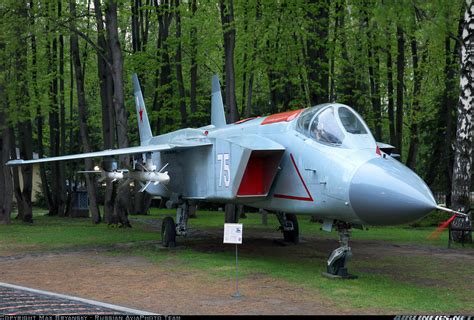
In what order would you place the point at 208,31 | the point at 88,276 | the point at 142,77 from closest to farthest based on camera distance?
the point at 88,276
the point at 208,31
the point at 142,77

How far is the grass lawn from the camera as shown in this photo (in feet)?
29.3

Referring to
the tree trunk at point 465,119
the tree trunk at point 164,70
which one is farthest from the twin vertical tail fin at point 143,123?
the tree trunk at point 465,119

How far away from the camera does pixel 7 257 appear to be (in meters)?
14.3

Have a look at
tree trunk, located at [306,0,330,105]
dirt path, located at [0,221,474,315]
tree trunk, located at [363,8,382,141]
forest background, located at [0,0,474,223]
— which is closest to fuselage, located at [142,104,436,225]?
dirt path, located at [0,221,474,315]

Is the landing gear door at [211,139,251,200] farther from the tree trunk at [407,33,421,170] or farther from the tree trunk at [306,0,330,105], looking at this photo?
the tree trunk at [407,33,421,170]

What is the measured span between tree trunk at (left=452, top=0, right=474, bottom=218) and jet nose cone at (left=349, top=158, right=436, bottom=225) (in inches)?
304

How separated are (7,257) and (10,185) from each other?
10.0 meters

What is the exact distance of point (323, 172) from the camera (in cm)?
1066

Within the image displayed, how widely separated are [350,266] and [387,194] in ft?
12.2

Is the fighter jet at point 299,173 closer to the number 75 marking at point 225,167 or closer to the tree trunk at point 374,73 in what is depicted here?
the number 75 marking at point 225,167

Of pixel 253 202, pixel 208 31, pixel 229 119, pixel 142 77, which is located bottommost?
pixel 253 202

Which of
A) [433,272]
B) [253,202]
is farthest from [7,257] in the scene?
[433,272]

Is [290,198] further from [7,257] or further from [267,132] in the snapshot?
[7,257]

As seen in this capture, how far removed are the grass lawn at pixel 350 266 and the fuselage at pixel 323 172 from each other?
→ 127 cm
